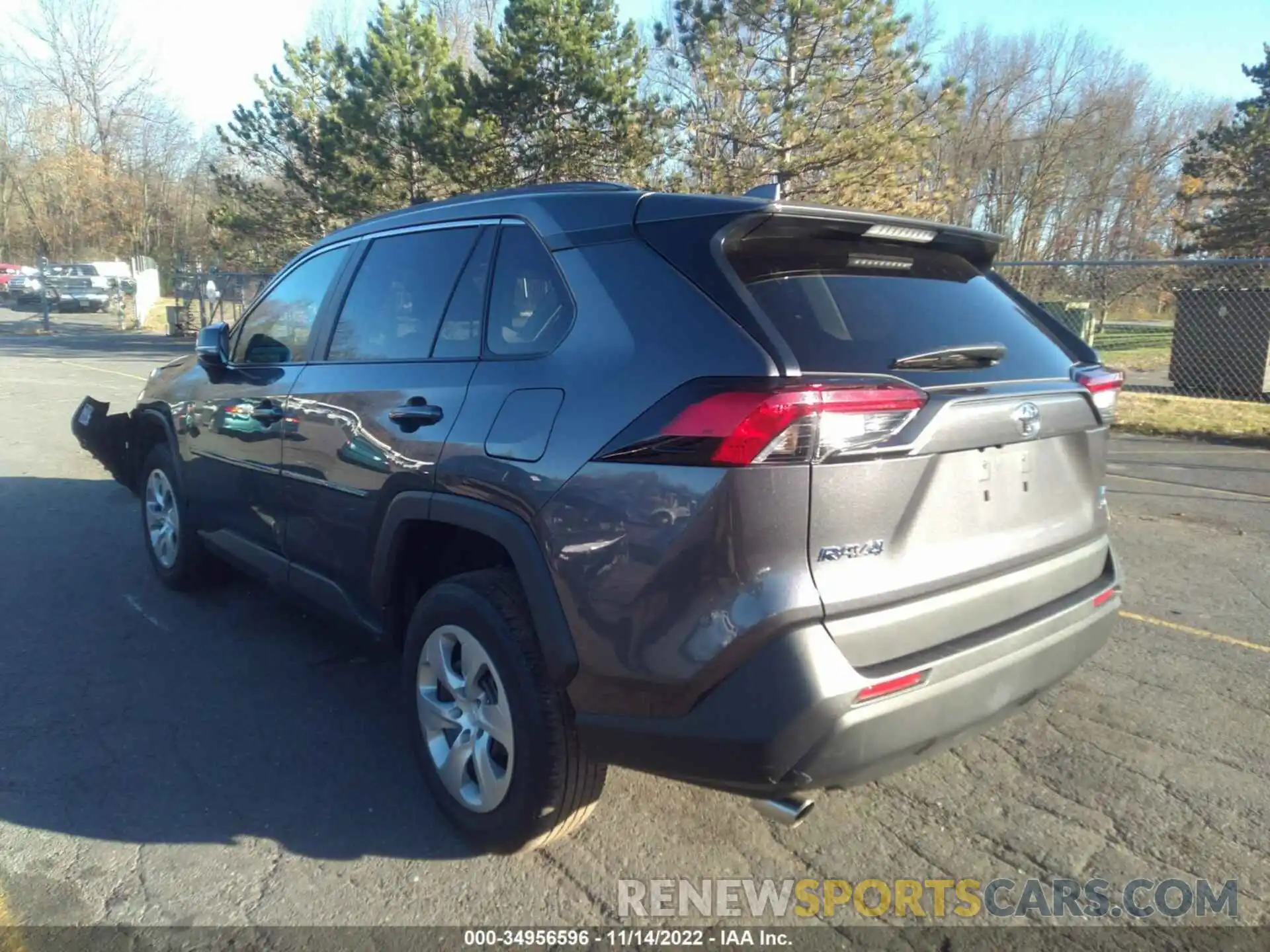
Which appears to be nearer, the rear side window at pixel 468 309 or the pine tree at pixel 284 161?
the rear side window at pixel 468 309

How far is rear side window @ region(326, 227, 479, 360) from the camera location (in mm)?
3330

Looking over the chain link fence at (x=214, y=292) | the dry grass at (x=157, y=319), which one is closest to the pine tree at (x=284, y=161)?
the chain link fence at (x=214, y=292)

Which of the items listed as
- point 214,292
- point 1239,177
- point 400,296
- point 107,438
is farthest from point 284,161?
point 1239,177

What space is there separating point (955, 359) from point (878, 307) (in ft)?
0.83

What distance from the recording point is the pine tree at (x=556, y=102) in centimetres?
1931

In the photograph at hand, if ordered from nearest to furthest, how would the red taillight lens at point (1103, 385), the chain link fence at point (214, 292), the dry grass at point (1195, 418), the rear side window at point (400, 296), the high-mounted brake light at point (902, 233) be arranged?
the high-mounted brake light at point (902, 233)
the red taillight lens at point (1103, 385)
the rear side window at point (400, 296)
the dry grass at point (1195, 418)
the chain link fence at point (214, 292)

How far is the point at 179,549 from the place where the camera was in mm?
5023

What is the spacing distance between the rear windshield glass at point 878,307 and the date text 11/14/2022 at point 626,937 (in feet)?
5.04

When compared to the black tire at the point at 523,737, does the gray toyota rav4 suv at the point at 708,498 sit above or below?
above

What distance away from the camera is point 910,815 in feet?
10.0

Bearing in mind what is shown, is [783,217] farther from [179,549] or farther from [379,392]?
[179,549]

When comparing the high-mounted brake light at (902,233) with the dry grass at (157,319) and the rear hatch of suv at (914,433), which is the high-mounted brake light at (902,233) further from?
the dry grass at (157,319)

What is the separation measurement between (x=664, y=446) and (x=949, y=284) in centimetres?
126

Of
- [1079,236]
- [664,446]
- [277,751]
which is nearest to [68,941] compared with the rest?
[277,751]
